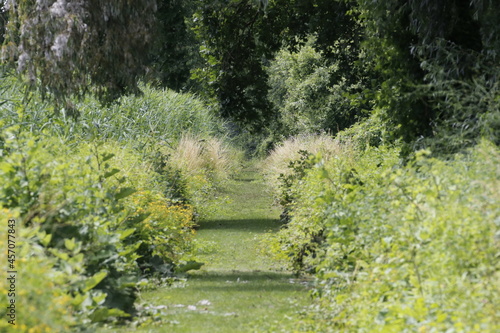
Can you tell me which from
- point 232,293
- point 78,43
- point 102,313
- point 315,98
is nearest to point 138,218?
point 232,293

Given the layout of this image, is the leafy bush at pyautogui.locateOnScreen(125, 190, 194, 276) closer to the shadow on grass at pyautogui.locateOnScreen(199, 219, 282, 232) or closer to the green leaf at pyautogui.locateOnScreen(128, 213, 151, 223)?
the green leaf at pyautogui.locateOnScreen(128, 213, 151, 223)

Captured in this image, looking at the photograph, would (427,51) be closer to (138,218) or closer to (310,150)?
(138,218)

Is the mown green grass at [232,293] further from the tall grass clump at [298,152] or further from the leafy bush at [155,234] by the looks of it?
the tall grass clump at [298,152]

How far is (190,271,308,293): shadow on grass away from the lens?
962 cm

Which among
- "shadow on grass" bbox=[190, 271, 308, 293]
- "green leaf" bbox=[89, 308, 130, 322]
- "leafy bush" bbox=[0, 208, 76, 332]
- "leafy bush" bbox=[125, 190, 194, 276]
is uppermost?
"leafy bush" bbox=[0, 208, 76, 332]

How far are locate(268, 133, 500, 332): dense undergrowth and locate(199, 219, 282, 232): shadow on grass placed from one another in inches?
358

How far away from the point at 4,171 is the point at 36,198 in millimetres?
392

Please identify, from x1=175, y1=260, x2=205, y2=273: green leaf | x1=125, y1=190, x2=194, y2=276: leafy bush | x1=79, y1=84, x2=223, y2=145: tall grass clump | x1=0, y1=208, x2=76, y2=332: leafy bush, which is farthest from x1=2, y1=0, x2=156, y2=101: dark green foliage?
x1=0, y1=208, x2=76, y2=332: leafy bush

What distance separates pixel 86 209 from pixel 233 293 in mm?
2594

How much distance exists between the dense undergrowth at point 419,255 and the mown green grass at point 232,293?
499 millimetres

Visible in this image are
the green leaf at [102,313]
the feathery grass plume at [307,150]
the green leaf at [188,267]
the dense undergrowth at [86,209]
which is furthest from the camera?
the feathery grass plume at [307,150]

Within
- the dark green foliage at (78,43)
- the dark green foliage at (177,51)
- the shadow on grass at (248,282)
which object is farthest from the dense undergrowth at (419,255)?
the dark green foliage at (177,51)

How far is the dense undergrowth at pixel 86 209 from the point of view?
544 centimetres

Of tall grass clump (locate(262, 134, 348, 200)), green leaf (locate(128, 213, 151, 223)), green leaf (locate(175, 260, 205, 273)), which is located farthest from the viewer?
tall grass clump (locate(262, 134, 348, 200))
